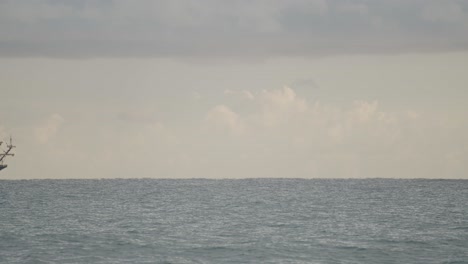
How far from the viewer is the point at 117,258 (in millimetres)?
54469

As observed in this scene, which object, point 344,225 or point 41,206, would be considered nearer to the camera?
point 344,225

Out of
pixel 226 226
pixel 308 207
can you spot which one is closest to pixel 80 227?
pixel 226 226

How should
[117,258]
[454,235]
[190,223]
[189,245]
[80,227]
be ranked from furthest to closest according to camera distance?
1. [190,223]
2. [80,227]
3. [454,235]
4. [189,245]
5. [117,258]

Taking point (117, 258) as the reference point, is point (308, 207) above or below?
above

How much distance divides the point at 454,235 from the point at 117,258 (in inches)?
1363

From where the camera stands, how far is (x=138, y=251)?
190ft

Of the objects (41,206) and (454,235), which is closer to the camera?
(454,235)

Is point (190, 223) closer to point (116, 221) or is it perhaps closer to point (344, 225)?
point (116, 221)

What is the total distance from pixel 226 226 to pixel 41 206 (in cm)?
4432

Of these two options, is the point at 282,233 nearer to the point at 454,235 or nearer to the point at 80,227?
the point at 454,235

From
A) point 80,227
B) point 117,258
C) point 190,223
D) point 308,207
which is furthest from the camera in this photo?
point 308,207

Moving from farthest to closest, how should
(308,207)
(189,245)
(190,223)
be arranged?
(308,207) < (190,223) < (189,245)

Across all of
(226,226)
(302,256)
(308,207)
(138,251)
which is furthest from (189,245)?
(308,207)

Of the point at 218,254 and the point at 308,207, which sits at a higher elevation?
the point at 308,207
